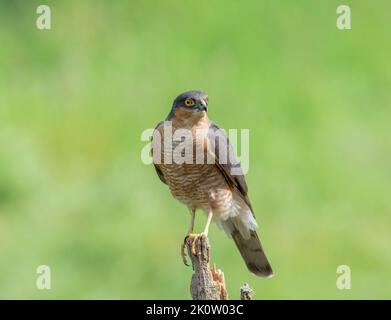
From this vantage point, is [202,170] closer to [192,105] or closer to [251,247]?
[192,105]

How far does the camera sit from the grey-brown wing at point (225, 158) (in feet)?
29.4

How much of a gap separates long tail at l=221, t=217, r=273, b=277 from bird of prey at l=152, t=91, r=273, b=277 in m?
0.03

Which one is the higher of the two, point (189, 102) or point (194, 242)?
point (189, 102)

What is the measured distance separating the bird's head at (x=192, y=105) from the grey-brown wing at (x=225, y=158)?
0.22 m

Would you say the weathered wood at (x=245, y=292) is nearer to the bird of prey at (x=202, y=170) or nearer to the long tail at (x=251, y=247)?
the bird of prey at (x=202, y=170)

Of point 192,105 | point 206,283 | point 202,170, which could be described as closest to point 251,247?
point 202,170

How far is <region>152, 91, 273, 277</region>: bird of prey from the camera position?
8820 millimetres

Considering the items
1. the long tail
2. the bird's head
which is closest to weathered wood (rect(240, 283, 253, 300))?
the bird's head

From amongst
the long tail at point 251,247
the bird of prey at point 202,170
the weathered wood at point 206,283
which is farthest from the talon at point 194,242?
the long tail at point 251,247

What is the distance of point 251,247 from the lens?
973cm

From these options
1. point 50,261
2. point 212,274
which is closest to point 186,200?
point 212,274

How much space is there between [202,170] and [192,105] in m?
0.53

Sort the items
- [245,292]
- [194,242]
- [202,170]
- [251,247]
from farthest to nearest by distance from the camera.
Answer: [251,247] → [202,170] → [194,242] → [245,292]

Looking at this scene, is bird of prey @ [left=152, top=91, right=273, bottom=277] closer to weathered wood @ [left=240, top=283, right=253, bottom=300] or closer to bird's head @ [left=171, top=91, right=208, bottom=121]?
bird's head @ [left=171, top=91, right=208, bottom=121]
